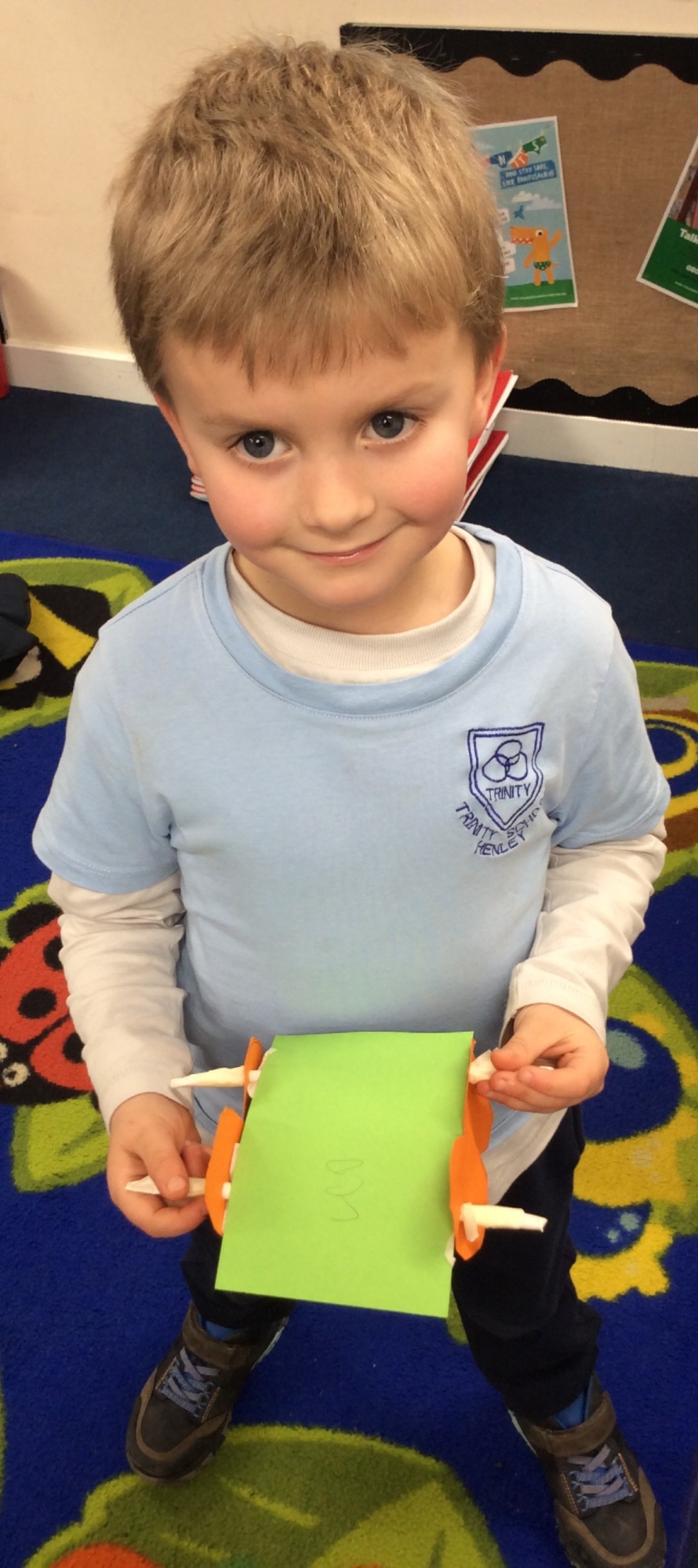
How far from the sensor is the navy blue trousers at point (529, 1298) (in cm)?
78

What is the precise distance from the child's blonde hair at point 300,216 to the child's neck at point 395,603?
0.44ft

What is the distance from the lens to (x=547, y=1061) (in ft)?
2.15

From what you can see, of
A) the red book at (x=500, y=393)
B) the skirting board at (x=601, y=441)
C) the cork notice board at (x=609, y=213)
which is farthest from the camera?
the skirting board at (x=601, y=441)

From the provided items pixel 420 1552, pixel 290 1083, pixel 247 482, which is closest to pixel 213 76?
pixel 247 482

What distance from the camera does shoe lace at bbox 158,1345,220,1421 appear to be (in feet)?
3.17

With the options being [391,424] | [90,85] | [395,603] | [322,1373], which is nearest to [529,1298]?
[322,1373]

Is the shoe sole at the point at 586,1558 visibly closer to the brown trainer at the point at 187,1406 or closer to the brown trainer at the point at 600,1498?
the brown trainer at the point at 600,1498

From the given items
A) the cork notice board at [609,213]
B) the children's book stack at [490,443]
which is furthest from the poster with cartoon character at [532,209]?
the children's book stack at [490,443]

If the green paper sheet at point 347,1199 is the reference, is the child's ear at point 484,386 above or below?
above

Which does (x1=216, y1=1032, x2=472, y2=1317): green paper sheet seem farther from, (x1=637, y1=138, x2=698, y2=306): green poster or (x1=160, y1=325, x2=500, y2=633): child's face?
(x1=637, y1=138, x2=698, y2=306): green poster

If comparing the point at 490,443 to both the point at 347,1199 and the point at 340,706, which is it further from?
the point at 347,1199

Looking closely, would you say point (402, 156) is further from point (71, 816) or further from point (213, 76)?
point (71, 816)

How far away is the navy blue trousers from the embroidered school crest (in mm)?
267

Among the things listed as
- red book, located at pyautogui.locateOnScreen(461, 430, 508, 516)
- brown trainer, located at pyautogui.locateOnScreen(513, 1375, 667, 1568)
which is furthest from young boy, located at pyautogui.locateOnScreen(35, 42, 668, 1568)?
red book, located at pyautogui.locateOnScreen(461, 430, 508, 516)
